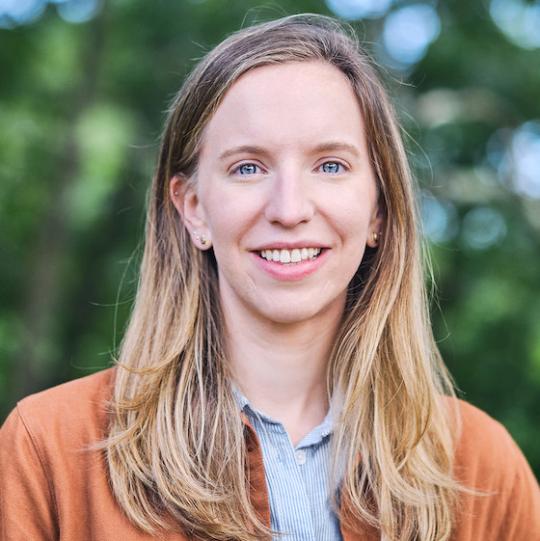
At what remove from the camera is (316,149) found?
7.18ft

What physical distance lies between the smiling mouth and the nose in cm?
7

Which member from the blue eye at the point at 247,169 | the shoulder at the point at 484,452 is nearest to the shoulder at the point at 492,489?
the shoulder at the point at 484,452

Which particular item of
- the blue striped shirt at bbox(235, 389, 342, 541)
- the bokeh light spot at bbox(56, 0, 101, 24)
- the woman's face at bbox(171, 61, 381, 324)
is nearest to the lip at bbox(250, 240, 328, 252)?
the woman's face at bbox(171, 61, 381, 324)

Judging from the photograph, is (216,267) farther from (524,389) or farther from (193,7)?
(193,7)

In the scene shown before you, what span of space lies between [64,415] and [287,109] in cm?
89

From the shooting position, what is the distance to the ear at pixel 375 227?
7.94 ft

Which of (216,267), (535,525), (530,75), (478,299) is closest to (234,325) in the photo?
(216,267)

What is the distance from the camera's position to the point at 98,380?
235 cm

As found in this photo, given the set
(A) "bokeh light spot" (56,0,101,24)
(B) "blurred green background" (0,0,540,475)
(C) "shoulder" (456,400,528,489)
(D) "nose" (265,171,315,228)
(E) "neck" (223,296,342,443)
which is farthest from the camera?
(A) "bokeh light spot" (56,0,101,24)

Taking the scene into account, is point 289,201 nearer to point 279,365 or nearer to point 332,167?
point 332,167

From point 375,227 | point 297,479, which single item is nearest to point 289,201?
point 375,227

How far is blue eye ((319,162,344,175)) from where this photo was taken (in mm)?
2227

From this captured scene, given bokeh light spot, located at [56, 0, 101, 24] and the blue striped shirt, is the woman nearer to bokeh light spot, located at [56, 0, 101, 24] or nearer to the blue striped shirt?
the blue striped shirt

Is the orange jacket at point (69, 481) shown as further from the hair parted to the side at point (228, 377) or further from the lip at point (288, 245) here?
the lip at point (288, 245)
